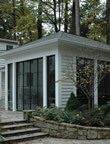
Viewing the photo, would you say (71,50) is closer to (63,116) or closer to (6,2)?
(63,116)

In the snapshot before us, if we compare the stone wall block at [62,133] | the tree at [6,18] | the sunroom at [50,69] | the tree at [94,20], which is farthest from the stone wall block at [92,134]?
the tree at [6,18]

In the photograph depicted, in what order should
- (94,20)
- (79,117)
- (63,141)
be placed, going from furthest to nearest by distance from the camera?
(94,20) < (79,117) < (63,141)

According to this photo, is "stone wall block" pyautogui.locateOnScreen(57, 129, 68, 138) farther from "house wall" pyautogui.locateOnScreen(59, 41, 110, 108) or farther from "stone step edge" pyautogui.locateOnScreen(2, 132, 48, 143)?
"house wall" pyautogui.locateOnScreen(59, 41, 110, 108)

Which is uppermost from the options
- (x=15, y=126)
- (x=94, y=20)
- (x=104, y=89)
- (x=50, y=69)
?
(x=94, y=20)

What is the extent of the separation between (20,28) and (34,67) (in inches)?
393

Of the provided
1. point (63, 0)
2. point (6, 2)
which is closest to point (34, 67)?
point (63, 0)

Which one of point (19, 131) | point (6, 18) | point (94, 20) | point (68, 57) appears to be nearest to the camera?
point (19, 131)

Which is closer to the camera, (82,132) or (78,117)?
(82,132)

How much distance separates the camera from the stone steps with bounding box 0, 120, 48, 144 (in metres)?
5.42

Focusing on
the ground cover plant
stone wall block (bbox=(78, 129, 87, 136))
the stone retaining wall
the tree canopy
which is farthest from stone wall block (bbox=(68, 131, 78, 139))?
the tree canopy

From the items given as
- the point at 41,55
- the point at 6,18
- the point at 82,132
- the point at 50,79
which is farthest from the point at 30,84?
the point at 6,18

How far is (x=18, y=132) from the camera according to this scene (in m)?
5.84

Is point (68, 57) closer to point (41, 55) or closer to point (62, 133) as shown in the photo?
point (41, 55)

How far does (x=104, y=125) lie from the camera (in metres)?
6.03
